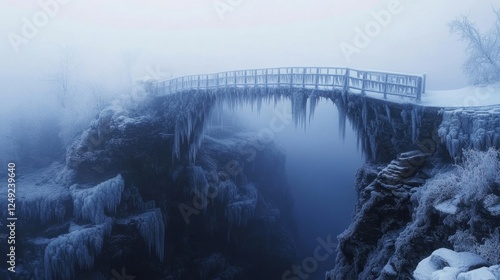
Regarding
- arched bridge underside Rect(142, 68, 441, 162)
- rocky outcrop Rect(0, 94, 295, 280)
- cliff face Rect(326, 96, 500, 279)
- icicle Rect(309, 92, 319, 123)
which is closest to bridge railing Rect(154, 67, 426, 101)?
arched bridge underside Rect(142, 68, 441, 162)

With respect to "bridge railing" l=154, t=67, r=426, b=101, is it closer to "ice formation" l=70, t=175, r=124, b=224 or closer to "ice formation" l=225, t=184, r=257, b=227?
"ice formation" l=70, t=175, r=124, b=224

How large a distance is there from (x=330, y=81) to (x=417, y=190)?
5.52 m

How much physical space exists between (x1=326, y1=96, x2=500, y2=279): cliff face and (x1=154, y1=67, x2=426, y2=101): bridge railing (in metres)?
0.66

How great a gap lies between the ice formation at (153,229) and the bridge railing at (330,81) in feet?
24.2

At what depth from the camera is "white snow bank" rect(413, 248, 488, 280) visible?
527 cm

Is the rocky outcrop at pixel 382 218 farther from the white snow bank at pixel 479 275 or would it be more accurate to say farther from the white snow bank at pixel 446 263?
the white snow bank at pixel 479 275

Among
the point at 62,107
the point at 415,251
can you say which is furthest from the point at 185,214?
the point at 415,251

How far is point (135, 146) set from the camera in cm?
2000

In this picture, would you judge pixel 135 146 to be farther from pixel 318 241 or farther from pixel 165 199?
pixel 318 241

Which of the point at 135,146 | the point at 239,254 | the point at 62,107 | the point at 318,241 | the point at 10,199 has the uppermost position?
the point at 62,107

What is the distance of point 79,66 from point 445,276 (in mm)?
38766

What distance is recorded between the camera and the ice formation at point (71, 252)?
1595 cm

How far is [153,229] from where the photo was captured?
19.4 m

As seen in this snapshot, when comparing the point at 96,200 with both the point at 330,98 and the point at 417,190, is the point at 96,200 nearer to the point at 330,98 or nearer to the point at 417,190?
the point at 330,98
